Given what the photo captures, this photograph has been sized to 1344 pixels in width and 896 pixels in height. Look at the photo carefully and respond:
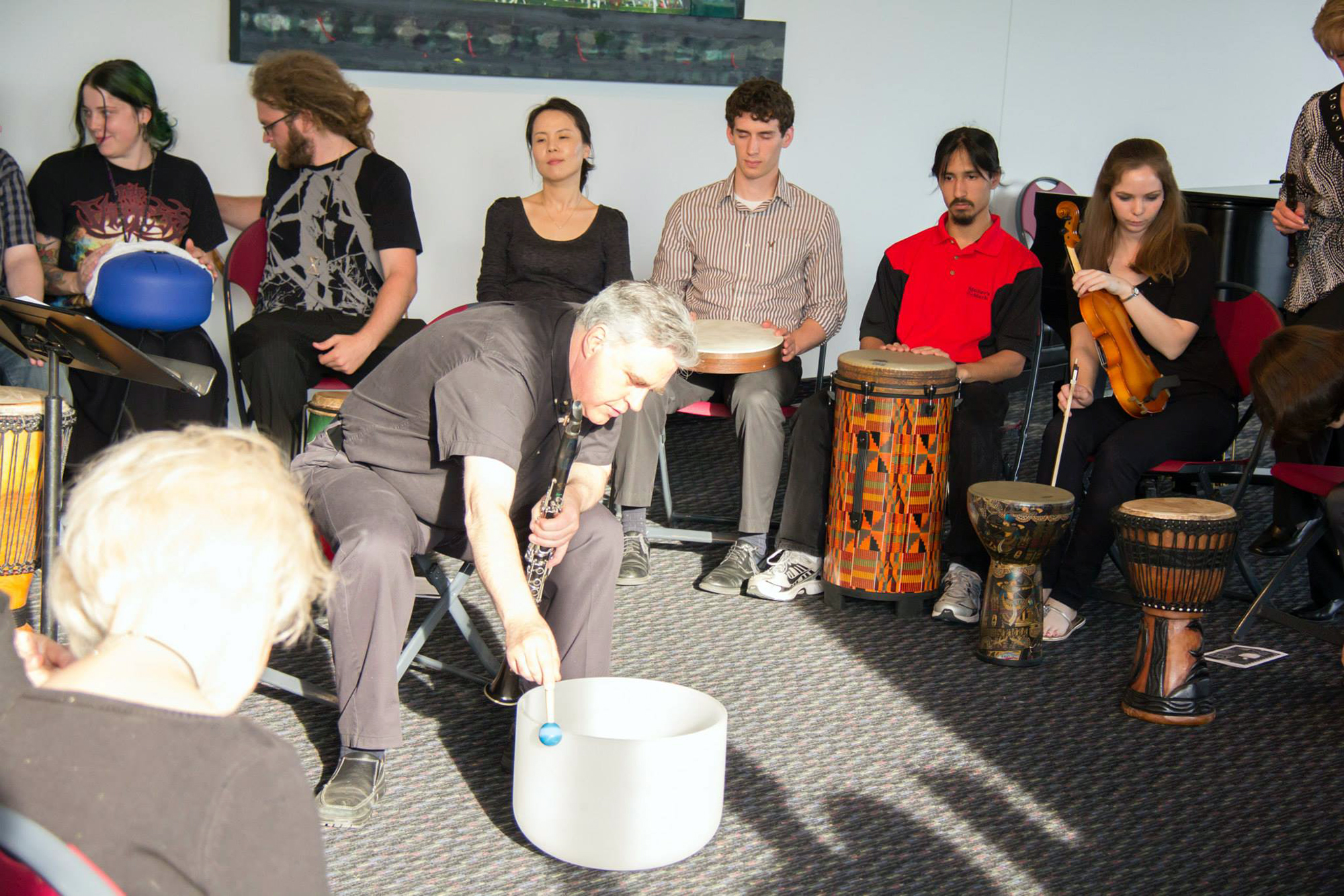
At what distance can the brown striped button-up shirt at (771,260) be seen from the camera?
3850mm

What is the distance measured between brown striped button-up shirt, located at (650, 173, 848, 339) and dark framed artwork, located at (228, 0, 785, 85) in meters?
1.11

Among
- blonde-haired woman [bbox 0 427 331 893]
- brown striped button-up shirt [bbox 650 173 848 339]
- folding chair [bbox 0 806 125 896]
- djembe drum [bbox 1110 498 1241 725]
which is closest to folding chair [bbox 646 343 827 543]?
brown striped button-up shirt [bbox 650 173 848 339]

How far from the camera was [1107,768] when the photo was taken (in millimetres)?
2463

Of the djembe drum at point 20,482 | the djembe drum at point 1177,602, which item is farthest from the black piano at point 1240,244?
the djembe drum at point 20,482

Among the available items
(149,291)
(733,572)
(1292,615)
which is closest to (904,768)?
(733,572)

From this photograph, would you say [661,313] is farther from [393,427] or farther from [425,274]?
[425,274]

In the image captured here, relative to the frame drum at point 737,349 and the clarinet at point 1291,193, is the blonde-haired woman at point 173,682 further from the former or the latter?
the clarinet at point 1291,193

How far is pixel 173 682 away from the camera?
3.28ft

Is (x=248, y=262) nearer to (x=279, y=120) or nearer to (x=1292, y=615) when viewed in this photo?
(x=279, y=120)

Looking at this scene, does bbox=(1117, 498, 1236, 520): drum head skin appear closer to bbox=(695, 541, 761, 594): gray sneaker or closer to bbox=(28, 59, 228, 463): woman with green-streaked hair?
bbox=(695, 541, 761, 594): gray sneaker

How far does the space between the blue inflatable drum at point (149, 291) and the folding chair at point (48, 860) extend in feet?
8.69

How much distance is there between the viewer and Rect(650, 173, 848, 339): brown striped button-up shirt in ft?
12.6

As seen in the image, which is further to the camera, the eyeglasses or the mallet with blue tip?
the eyeglasses

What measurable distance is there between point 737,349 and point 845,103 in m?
2.40
